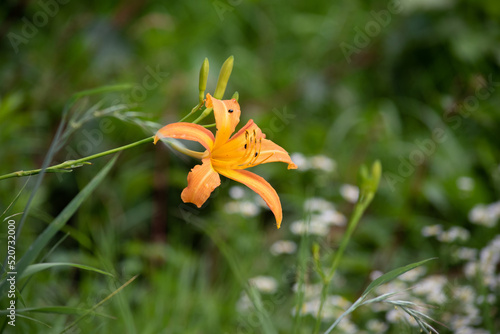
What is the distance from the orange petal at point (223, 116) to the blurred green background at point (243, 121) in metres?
0.97

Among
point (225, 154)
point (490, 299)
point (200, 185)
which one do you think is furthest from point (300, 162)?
point (200, 185)

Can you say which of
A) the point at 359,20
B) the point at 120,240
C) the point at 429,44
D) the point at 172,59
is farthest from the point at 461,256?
the point at 359,20

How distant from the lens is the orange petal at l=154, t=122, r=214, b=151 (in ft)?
2.78

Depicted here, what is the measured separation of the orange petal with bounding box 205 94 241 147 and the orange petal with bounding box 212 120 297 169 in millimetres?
22

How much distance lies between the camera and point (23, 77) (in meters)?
2.40

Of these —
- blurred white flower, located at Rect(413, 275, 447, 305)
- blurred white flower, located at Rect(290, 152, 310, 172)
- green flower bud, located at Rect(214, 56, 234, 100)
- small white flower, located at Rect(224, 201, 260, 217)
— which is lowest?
blurred white flower, located at Rect(413, 275, 447, 305)

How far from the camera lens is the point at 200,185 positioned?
878 millimetres

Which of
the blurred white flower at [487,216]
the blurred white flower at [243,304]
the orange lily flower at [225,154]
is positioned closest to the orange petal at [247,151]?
the orange lily flower at [225,154]

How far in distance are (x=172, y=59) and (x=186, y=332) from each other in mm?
1673

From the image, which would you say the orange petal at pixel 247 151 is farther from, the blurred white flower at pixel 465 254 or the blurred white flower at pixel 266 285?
the blurred white flower at pixel 465 254

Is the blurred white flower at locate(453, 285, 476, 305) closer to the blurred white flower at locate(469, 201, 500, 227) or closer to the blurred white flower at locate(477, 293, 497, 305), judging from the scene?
the blurred white flower at locate(477, 293, 497, 305)

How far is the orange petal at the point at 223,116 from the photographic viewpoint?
0.95 metres

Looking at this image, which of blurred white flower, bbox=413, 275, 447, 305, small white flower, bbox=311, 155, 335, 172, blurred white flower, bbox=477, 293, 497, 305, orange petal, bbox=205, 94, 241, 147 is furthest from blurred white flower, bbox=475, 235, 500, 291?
orange petal, bbox=205, 94, 241, 147

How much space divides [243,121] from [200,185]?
1.84 m
